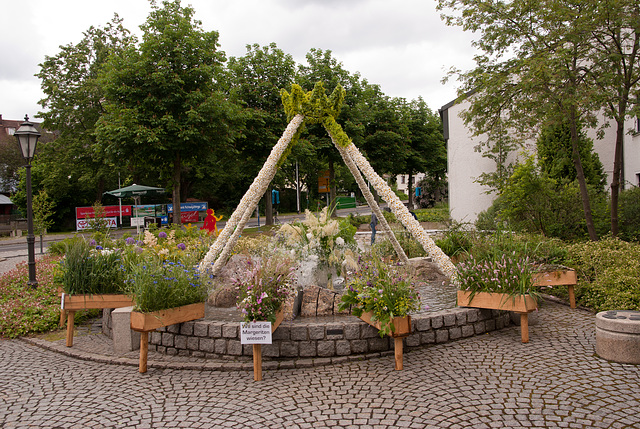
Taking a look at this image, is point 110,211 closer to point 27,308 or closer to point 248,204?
point 27,308

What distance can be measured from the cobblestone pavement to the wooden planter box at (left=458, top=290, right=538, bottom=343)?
26 centimetres

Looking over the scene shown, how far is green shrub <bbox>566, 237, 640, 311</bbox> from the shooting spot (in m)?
6.16

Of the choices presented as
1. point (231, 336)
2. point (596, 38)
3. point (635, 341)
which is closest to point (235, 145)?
point (596, 38)

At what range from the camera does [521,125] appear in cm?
1052

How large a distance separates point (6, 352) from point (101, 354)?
1550mm

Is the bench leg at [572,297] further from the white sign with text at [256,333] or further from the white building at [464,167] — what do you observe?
the white building at [464,167]

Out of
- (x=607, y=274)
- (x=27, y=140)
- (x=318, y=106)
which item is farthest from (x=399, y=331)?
(x=27, y=140)

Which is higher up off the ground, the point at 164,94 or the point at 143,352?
the point at 164,94

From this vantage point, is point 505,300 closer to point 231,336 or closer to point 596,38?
point 231,336

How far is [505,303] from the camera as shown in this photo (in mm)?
5484

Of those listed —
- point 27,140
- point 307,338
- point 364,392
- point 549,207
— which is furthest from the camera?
point 549,207

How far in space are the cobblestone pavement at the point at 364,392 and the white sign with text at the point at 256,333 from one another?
0.44m

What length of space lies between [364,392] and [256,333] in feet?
4.05

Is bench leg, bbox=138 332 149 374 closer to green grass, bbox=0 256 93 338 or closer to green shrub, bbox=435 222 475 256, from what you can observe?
green grass, bbox=0 256 93 338
